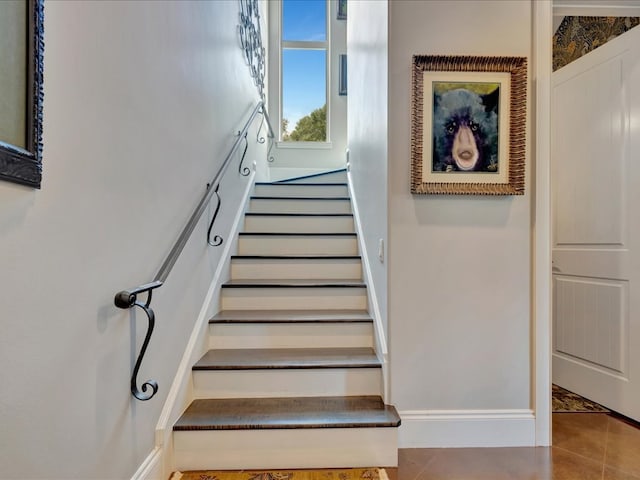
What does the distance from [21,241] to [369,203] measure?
190 centimetres

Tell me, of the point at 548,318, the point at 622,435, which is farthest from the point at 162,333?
the point at 622,435

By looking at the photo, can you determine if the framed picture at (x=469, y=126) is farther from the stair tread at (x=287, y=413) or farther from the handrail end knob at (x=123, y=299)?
the handrail end knob at (x=123, y=299)

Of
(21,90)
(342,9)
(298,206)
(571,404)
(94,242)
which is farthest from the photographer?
(342,9)

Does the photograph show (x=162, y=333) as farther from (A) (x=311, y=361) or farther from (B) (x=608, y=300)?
(B) (x=608, y=300)

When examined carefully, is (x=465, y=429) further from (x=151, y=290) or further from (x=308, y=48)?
(x=308, y=48)

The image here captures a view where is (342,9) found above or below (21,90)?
above

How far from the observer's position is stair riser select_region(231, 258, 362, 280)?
8.76ft

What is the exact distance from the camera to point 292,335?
212 cm

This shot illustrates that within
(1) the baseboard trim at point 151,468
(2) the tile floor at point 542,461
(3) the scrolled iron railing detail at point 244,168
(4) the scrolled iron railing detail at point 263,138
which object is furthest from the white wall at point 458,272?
(4) the scrolled iron railing detail at point 263,138

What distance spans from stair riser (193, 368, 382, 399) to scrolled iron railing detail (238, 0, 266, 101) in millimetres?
2610

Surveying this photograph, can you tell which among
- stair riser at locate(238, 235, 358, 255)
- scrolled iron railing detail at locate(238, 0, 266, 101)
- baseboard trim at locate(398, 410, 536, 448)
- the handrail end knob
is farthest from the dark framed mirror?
scrolled iron railing detail at locate(238, 0, 266, 101)

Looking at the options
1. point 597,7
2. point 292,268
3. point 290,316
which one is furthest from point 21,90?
point 597,7

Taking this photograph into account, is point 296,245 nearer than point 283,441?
No

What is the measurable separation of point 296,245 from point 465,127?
1.52m
